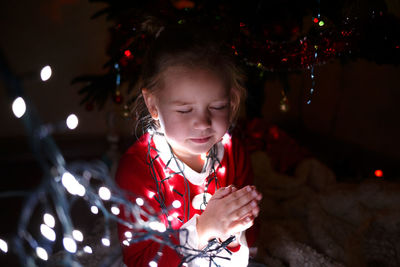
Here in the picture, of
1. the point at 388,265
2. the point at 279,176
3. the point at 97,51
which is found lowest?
the point at 388,265

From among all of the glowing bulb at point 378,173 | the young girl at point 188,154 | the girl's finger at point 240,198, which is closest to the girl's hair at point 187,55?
the young girl at point 188,154

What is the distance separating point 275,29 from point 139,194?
66 centimetres

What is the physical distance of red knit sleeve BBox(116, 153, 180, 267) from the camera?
664 millimetres

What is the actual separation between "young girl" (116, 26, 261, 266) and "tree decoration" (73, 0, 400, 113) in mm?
172

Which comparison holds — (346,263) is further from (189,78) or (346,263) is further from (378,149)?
(378,149)

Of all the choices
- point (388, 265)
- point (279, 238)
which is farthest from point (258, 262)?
point (388, 265)

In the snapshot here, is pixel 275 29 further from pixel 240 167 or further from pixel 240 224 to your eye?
pixel 240 224

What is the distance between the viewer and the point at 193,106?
634mm

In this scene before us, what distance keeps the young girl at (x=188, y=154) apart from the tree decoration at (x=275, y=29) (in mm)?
172

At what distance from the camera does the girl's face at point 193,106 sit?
0.63m

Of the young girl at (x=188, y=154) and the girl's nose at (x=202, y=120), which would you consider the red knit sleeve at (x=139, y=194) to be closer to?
the young girl at (x=188, y=154)

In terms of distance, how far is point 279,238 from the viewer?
0.95m

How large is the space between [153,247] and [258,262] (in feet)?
1.08

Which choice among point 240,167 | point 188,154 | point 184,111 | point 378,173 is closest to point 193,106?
point 184,111
